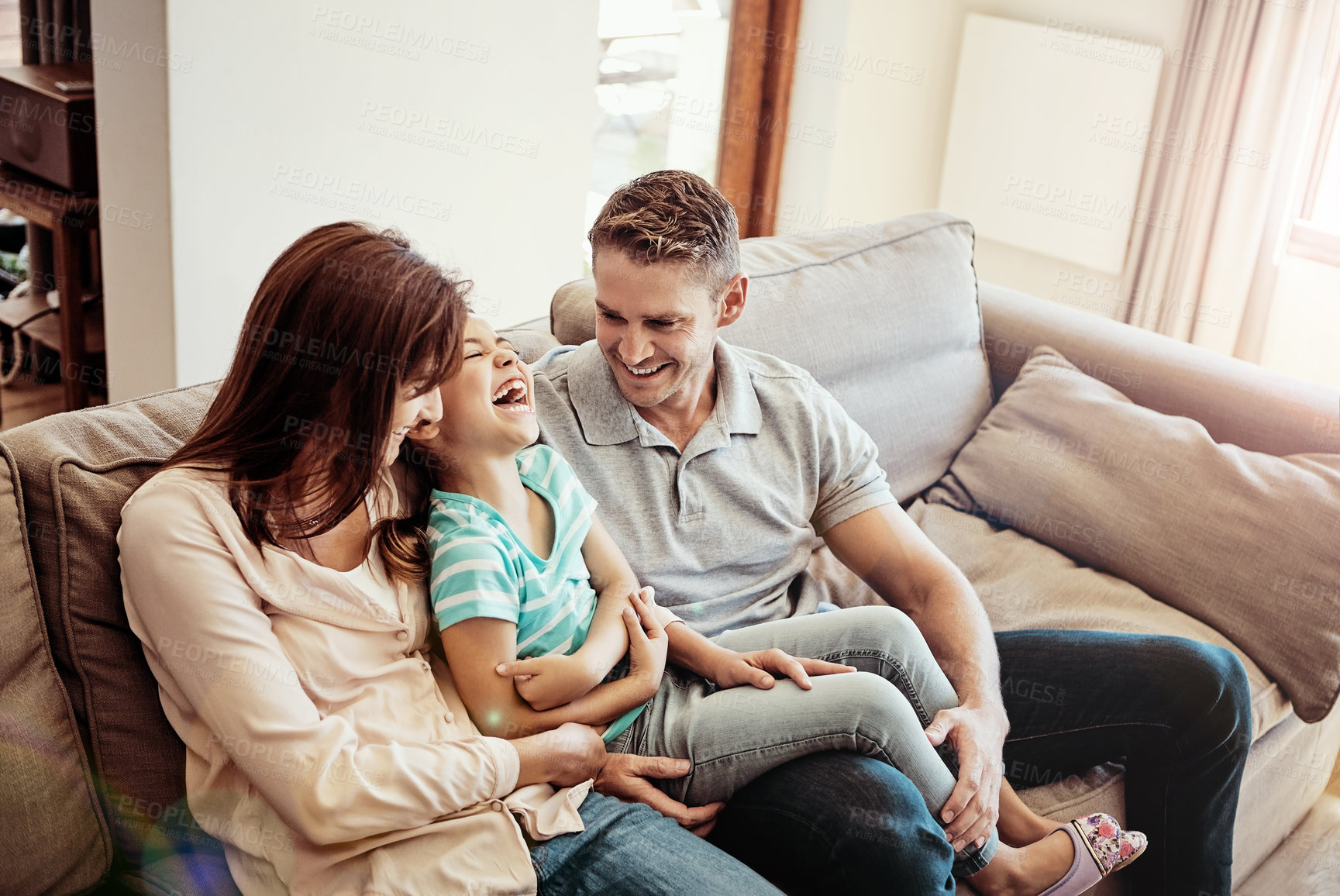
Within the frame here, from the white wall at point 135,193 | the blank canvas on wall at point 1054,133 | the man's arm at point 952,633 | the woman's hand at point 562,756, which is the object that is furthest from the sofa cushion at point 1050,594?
the blank canvas on wall at point 1054,133

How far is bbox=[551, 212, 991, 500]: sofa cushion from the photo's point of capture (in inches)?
77.7

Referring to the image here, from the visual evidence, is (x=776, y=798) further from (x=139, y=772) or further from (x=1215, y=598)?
(x=1215, y=598)

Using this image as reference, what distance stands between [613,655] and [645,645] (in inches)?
1.9

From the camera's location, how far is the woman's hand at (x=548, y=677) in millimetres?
1261

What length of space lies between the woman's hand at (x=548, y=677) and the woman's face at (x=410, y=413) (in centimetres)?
27

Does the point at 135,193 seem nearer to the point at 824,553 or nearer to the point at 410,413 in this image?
the point at 410,413

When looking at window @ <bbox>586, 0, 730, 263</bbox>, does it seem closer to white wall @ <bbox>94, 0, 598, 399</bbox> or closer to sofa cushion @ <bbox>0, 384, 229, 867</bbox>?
white wall @ <bbox>94, 0, 598, 399</bbox>

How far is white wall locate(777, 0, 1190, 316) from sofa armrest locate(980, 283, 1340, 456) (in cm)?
150

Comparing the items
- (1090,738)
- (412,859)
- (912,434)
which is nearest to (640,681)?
(412,859)

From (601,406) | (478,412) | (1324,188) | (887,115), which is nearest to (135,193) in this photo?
(601,406)

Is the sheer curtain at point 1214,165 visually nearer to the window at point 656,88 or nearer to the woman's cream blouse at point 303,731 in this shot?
the window at point 656,88

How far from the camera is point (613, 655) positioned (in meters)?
1.34

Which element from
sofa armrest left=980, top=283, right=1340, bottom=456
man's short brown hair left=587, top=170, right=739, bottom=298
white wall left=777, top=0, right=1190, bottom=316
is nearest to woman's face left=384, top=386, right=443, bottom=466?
man's short brown hair left=587, top=170, right=739, bottom=298

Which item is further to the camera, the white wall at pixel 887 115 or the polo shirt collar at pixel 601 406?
the white wall at pixel 887 115
